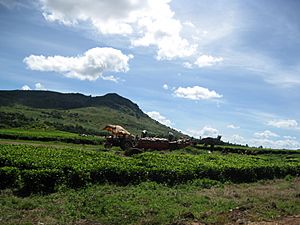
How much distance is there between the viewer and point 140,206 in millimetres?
15672

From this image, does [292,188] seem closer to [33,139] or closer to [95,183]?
[95,183]

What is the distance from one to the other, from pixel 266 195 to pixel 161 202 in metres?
8.24

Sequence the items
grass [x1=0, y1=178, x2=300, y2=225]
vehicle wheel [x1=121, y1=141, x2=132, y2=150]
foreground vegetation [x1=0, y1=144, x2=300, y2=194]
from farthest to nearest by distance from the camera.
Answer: vehicle wheel [x1=121, y1=141, x2=132, y2=150]
foreground vegetation [x1=0, y1=144, x2=300, y2=194]
grass [x1=0, y1=178, x2=300, y2=225]

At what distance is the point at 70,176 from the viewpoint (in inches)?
732

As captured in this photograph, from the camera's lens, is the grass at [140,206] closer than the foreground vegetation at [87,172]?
Yes

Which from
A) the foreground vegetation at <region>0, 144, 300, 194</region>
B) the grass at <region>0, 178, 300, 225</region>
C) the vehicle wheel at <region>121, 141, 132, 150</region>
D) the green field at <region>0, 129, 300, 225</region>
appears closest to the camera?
the grass at <region>0, 178, 300, 225</region>

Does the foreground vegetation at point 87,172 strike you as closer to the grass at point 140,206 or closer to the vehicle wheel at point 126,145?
the grass at point 140,206

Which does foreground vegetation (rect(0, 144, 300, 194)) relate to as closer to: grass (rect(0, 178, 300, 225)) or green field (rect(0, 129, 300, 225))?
green field (rect(0, 129, 300, 225))

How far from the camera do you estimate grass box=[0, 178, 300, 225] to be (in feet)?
45.2

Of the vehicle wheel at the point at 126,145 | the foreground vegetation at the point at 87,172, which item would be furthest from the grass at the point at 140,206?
the vehicle wheel at the point at 126,145

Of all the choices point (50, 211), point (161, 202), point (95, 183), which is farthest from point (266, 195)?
point (50, 211)

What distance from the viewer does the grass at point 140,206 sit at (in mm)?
13781

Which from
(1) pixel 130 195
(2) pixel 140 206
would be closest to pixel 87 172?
(1) pixel 130 195

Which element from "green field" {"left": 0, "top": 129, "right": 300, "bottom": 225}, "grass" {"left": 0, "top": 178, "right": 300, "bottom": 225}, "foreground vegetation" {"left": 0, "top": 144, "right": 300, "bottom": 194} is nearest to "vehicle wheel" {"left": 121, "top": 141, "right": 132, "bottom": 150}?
"foreground vegetation" {"left": 0, "top": 144, "right": 300, "bottom": 194}
